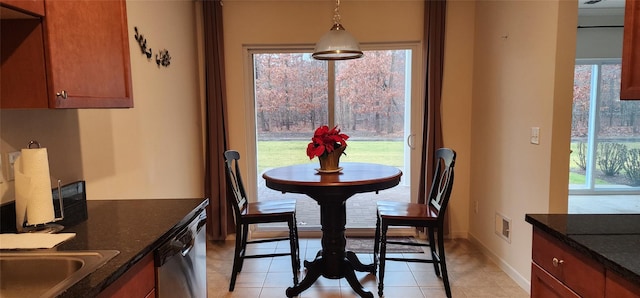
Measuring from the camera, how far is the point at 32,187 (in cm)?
137

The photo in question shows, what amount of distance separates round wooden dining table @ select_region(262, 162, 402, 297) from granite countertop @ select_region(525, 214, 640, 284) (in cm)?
110

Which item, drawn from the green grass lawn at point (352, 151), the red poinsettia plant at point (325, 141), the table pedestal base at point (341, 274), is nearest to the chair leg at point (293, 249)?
the table pedestal base at point (341, 274)

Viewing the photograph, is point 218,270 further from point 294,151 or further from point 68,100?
point 68,100

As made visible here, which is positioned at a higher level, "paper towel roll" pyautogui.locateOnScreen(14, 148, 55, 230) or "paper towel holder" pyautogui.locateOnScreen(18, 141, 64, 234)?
"paper towel roll" pyautogui.locateOnScreen(14, 148, 55, 230)

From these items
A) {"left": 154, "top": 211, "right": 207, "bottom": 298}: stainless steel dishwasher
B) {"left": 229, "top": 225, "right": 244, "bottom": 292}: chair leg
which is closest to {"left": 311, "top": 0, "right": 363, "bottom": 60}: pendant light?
{"left": 154, "top": 211, "right": 207, "bottom": 298}: stainless steel dishwasher

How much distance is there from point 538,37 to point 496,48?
0.61 meters

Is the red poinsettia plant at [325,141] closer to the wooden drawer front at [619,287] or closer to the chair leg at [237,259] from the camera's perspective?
the chair leg at [237,259]

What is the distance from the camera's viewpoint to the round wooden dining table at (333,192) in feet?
7.90

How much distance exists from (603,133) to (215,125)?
5367mm

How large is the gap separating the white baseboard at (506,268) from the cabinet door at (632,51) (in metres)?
1.74

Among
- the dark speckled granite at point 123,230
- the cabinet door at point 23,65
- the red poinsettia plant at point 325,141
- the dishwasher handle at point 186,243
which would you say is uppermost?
the cabinet door at point 23,65

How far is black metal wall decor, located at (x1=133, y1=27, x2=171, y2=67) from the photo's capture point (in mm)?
2531

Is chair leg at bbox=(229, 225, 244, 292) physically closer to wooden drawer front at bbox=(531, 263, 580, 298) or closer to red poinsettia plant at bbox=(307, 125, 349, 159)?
red poinsettia plant at bbox=(307, 125, 349, 159)

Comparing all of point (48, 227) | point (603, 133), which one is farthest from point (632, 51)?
point (603, 133)
